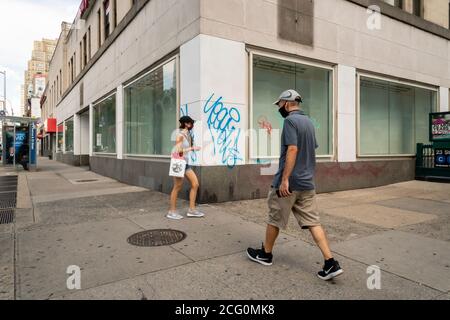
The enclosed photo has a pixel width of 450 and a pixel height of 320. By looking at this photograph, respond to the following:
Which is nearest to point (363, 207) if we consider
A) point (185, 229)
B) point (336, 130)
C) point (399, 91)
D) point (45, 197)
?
point (336, 130)

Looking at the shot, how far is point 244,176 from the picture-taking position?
25.2 feet

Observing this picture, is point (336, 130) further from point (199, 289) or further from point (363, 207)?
point (199, 289)

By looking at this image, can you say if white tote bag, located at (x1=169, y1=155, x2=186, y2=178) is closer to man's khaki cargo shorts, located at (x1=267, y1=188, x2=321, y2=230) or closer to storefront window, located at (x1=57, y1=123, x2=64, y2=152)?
man's khaki cargo shorts, located at (x1=267, y1=188, x2=321, y2=230)

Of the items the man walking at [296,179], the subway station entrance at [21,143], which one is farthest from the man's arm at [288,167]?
the subway station entrance at [21,143]

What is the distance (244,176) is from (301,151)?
429cm

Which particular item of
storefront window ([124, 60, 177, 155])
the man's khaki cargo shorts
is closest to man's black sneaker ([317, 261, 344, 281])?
the man's khaki cargo shorts

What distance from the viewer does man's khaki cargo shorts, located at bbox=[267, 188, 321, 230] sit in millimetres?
3398

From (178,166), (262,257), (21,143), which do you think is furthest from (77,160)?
(262,257)

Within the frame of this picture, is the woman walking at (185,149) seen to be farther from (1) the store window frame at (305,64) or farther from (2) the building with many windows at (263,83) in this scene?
(1) the store window frame at (305,64)

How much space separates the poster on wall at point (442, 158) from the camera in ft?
35.6

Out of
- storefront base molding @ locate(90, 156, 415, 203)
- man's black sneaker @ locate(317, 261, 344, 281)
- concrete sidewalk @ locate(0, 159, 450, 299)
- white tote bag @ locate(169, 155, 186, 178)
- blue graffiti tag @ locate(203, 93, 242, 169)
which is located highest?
blue graffiti tag @ locate(203, 93, 242, 169)

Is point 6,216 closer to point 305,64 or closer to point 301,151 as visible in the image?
point 301,151

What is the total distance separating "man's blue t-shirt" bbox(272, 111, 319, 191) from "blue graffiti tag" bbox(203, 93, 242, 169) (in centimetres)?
390
